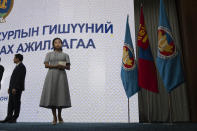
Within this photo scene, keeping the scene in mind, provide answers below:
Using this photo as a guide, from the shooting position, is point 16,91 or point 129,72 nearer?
point 16,91

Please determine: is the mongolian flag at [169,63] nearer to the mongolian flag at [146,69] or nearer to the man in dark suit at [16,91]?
the mongolian flag at [146,69]

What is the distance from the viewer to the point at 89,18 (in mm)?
4629

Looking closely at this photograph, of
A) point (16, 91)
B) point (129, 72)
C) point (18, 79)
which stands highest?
point (129, 72)

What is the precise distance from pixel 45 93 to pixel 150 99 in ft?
7.51

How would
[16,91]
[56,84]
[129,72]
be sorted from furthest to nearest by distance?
[129,72] → [16,91] → [56,84]

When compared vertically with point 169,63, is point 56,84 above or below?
below

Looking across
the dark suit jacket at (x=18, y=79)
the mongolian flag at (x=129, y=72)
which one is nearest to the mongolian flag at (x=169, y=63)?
the mongolian flag at (x=129, y=72)

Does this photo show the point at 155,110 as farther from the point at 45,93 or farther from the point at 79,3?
the point at 79,3

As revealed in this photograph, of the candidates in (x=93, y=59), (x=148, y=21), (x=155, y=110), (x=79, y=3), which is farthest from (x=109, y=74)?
(x=79, y=3)

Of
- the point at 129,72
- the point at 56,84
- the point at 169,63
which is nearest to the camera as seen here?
the point at 169,63

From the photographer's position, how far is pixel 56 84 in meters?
2.80

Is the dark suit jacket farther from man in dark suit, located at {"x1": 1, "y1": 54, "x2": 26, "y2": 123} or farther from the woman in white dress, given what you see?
the woman in white dress

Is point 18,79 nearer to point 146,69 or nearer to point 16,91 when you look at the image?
point 16,91

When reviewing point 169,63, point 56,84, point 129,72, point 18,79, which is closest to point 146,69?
point 129,72
